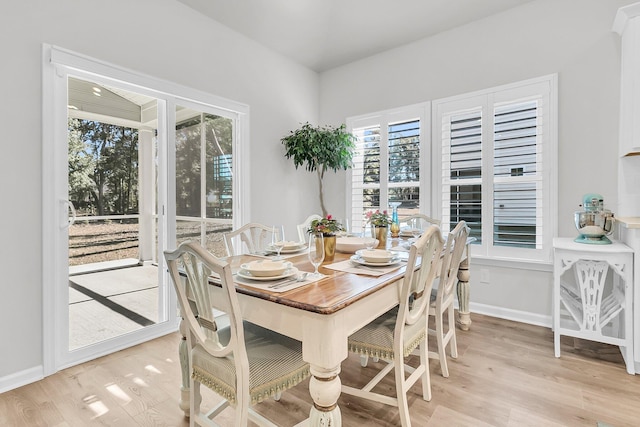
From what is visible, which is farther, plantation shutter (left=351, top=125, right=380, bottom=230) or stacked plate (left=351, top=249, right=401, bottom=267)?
plantation shutter (left=351, top=125, right=380, bottom=230)

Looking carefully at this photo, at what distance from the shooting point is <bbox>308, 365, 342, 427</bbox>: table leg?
1.17 m

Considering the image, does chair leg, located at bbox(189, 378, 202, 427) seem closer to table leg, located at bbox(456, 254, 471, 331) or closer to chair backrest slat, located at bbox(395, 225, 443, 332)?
chair backrest slat, located at bbox(395, 225, 443, 332)

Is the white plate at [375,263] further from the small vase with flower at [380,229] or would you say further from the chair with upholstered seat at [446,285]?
the small vase with flower at [380,229]

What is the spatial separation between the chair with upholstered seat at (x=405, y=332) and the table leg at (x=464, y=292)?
3.89 ft

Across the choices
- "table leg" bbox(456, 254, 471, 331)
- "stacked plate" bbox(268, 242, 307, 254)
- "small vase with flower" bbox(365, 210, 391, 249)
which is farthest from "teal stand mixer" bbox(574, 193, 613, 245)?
"stacked plate" bbox(268, 242, 307, 254)

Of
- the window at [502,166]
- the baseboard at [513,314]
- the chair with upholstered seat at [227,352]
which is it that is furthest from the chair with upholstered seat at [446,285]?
the window at [502,166]

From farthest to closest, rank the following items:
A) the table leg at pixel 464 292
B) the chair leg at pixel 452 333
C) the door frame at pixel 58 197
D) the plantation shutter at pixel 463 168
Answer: the plantation shutter at pixel 463 168, the table leg at pixel 464 292, the chair leg at pixel 452 333, the door frame at pixel 58 197

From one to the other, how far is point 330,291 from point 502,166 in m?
2.66

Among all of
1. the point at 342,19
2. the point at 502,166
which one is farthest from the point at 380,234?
the point at 342,19

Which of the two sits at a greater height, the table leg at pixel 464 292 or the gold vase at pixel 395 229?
the gold vase at pixel 395 229

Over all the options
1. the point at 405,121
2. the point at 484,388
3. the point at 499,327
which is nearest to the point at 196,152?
the point at 405,121

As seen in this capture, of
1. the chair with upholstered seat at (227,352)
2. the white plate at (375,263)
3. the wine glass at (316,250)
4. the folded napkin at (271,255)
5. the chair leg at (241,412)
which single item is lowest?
the chair leg at (241,412)

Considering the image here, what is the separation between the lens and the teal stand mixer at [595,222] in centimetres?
243

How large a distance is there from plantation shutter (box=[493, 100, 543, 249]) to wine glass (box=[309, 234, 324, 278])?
2.34 meters
